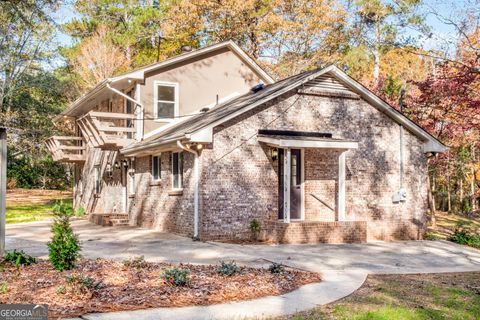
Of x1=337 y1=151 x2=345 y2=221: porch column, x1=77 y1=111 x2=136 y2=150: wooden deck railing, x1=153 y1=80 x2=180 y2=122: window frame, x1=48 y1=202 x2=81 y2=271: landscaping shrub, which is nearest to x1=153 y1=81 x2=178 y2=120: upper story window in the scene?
Answer: x1=153 y1=80 x2=180 y2=122: window frame

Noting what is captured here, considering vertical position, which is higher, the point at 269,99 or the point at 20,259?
the point at 269,99

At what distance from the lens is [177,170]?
16078 millimetres

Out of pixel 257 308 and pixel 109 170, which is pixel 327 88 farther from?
pixel 257 308

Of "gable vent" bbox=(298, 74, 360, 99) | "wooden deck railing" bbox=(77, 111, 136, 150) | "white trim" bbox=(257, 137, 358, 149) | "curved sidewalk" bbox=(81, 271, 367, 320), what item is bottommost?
→ "curved sidewalk" bbox=(81, 271, 367, 320)

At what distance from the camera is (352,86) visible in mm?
16375

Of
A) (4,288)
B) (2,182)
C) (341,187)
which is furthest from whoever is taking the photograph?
(341,187)

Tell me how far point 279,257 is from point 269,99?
5.47 meters

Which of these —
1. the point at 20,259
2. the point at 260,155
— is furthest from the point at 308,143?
the point at 20,259

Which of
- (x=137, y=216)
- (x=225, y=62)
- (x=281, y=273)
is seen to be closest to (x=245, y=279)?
(x=281, y=273)

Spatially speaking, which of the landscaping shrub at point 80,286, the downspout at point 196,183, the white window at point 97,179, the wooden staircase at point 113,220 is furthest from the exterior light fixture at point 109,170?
the landscaping shrub at point 80,286

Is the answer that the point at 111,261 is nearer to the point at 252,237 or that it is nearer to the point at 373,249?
the point at 252,237

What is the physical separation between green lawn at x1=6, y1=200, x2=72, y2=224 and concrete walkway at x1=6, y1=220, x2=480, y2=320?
5.01 metres

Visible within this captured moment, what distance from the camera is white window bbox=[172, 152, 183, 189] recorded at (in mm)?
15734

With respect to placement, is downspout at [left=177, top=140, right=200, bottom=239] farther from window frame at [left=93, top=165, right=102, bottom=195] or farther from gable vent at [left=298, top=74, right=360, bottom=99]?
window frame at [left=93, top=165, right=102, bottom=195]
